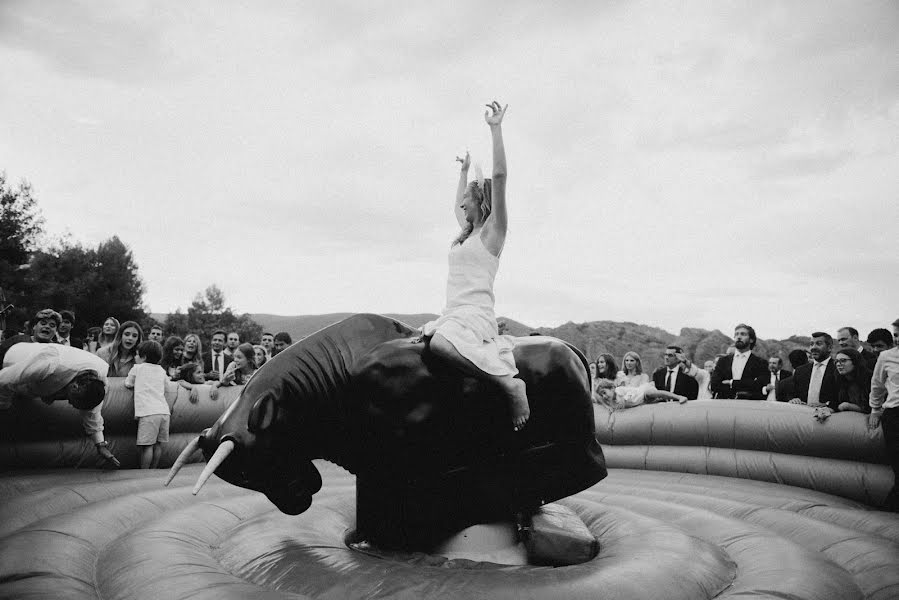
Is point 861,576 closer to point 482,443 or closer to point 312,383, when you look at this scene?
point 482,443

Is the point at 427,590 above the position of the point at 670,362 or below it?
below

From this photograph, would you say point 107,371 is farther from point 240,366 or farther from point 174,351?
point 174,351

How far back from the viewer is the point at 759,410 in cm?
688

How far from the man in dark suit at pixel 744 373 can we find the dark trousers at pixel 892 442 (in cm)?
255

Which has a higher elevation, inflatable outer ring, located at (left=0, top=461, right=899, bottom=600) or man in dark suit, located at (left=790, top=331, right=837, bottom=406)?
man in dark suit, located at (left=790, top=331, right=837, bottom=406)

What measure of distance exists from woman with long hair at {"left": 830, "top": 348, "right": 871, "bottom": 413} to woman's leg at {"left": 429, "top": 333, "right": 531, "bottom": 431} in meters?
4.58

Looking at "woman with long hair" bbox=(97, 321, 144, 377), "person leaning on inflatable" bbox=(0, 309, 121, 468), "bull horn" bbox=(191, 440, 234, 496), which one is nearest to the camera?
"bull horn" bbox=(191, 440, 234, 496)

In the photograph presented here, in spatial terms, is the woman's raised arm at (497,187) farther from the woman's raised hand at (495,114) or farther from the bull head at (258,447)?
the bull head at (258,447)

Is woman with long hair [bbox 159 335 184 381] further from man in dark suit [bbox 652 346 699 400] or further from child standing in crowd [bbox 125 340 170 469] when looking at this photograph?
man in dark suit [bbox 652 346 699 400]

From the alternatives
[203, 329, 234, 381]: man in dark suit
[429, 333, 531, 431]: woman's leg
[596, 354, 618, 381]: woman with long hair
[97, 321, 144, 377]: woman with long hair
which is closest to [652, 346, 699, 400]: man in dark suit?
[596, 354, 618, 381]: woman with long hair

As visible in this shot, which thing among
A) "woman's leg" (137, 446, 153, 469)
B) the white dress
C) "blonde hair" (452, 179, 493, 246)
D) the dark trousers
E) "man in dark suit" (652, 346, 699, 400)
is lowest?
"woman's leg" (137, 446, 153, 469)

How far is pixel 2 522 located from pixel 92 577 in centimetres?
160

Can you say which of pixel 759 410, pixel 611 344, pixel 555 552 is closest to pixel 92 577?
pixel 555 552

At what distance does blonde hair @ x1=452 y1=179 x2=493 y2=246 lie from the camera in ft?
13.0
